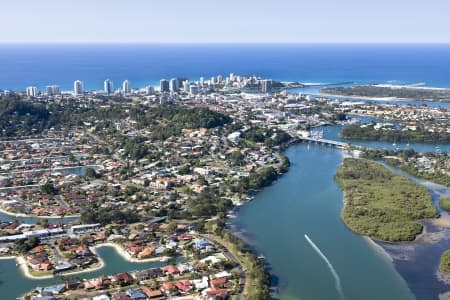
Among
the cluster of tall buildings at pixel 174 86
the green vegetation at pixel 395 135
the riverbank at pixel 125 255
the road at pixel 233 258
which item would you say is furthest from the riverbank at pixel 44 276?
the cluster of tall buildings at pixel 174 86

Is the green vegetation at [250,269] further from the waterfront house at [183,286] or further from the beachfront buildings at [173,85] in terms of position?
the beachfront buildings at [173,85]

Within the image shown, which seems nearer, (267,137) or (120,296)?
(120,296)

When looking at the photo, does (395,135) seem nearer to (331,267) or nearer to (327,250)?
(327,250)

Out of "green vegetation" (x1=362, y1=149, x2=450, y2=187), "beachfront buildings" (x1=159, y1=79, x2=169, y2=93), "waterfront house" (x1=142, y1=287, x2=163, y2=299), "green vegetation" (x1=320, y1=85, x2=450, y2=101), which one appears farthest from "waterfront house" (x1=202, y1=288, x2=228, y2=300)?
"green vegetation" (x1=320, y1=85, x2=450, y2=101)

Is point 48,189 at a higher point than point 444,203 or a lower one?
lower

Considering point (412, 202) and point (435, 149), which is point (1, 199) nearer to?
point (412, 202)

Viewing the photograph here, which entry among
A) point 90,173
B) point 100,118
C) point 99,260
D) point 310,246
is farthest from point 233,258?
point 100,118

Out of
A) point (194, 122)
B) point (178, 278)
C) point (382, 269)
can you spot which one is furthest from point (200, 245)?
point (194, 122)
